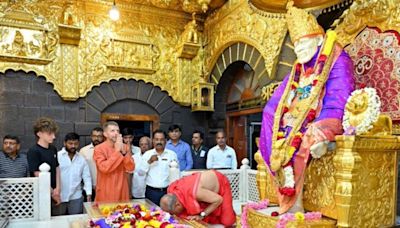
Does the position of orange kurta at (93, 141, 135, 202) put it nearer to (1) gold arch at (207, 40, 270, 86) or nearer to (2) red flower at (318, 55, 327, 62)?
(2) red flower at (318, 55, 327, 62)

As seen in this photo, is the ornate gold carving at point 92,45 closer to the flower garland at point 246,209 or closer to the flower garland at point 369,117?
the flower garland at point 246,209

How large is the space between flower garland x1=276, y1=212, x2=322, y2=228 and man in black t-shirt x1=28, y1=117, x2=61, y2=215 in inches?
101

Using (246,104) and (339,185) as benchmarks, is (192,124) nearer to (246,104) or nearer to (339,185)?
(246,104)

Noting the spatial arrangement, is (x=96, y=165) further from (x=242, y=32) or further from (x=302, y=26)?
(x=242, y=32)

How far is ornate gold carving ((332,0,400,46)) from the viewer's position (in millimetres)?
2551

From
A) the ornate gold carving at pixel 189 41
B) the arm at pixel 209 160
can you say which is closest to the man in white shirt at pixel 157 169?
the arm at pixel 209 160

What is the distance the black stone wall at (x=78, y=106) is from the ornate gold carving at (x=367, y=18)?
11.3 feet

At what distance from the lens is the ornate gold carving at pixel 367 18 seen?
100 inches

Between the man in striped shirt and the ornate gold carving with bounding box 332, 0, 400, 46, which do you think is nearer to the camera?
the ornate gold carving with bounding box 332, 0, 400, 46

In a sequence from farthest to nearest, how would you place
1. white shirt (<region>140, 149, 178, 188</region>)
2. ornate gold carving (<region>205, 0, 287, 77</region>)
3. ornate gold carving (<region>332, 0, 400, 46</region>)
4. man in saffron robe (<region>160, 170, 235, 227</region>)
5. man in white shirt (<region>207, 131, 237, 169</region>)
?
man in white shirt (<region>207, 131, 237, 169</region>) → ornate gold carving (<region>205, 0, 287, 77</region>) → white shirt (<region>140, 149, 178, 188</region>) → man in saffron robe (<region>160, 170, 235, 227</region>) → ornate gold carving (<region>332, 0, 400, 46</region>)

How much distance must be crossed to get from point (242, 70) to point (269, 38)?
1.18 metres

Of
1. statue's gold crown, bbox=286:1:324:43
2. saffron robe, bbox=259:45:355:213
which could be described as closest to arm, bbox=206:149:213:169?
saffron robe, bbox=259:45:355:213

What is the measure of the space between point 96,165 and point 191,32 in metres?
3.09

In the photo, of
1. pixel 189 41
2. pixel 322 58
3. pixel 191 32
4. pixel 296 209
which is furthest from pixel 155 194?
pixel 191 32
